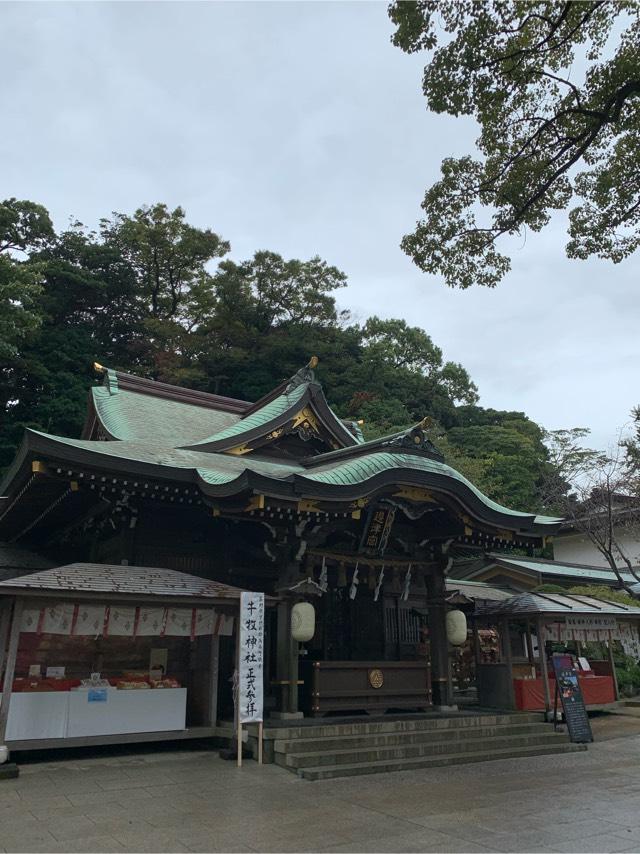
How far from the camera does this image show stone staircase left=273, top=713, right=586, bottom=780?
9.36 m

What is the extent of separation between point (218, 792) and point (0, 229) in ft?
113

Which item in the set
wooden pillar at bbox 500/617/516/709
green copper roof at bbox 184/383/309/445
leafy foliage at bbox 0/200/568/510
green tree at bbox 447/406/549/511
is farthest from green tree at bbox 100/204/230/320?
wooden pillar at bbox 500/617/516/709

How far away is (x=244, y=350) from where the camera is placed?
4109 centimetres

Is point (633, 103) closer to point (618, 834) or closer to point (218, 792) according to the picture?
point (618, 834)

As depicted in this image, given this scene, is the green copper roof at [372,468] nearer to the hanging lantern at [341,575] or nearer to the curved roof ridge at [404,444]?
the curved roof ridge at [404,444]

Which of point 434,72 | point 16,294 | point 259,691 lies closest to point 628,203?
point 434,72

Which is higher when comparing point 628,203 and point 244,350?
point 244,350

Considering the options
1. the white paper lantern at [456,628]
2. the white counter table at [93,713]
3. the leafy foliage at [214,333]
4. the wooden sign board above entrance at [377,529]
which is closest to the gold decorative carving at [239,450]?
the wooden sign board above entrance at [377,529]

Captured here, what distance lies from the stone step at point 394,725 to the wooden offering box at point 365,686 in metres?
0.74

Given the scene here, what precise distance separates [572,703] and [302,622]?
18.6 feet

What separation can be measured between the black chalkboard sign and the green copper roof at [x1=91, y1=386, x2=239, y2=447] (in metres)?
9.73

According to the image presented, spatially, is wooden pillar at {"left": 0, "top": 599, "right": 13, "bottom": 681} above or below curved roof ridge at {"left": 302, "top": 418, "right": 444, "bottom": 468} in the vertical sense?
below

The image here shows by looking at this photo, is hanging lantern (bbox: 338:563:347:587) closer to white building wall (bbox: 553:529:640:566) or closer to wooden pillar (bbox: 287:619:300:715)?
wooden pillar (bbox: 287:619:300:715)

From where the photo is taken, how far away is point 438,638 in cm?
1426
